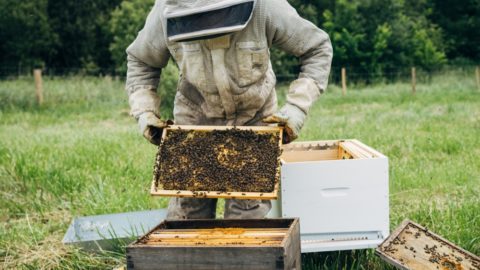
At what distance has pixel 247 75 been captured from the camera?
297cm

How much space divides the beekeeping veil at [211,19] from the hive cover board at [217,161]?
519 millimetres

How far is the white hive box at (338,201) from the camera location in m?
3.05

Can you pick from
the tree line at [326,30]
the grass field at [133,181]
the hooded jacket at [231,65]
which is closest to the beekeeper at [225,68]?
the hooded jacket at [231,65]

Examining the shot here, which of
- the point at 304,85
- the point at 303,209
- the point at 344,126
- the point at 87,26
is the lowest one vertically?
the point at 87,26

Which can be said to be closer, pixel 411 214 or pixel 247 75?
pixel 247 75

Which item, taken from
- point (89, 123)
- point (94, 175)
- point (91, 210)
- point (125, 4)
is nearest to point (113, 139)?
point (94, 175)

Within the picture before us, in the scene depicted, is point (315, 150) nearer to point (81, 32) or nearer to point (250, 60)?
point (250, 60)

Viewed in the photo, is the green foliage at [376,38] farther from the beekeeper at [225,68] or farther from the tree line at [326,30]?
the beekeeper at [225,68]

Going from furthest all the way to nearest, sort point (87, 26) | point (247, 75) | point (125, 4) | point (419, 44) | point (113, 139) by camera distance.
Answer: point (87, 26), point (419, 44), point (125, 4), point (113, 139), point (247, 75)

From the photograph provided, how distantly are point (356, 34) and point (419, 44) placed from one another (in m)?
3.20

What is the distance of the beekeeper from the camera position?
8.81 ft

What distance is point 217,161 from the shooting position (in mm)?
2830

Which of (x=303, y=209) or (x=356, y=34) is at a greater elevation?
(x=303, y=209)

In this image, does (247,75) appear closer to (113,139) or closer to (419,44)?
(113,139)
